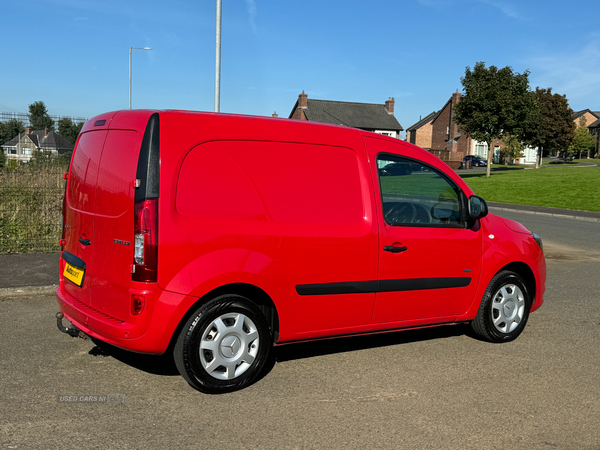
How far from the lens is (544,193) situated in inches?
1171

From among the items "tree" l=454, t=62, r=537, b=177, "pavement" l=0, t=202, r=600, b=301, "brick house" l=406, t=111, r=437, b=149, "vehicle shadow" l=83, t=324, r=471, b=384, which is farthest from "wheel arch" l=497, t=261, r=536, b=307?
"brick house" l=406, t=111, r=437, b=149

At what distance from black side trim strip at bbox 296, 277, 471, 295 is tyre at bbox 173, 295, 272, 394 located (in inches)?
17.1

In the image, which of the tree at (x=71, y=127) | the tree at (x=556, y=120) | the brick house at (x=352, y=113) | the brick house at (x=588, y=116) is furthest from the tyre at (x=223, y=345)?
the brick house at (x=588, y=116)

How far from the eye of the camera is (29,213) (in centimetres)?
914

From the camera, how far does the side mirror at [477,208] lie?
494cm

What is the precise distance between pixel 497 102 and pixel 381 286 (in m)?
40.1

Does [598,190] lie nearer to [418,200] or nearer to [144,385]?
[418,200]

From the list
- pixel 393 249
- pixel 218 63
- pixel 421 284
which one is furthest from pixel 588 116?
pixel 393 249

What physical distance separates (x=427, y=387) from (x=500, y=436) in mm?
822

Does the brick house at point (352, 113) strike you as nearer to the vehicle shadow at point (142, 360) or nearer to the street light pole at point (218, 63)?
the street light pole at point (218, 63)

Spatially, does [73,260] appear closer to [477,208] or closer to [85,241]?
[85,241]

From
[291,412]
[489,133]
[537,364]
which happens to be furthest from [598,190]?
[291,412]

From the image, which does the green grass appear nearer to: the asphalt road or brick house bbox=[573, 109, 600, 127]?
the asphalt road

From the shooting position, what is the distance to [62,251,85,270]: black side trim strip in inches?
169
